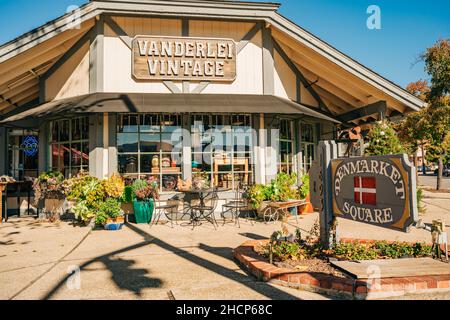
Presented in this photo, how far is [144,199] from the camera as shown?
28.2 ft

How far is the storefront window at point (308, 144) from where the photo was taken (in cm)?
1154

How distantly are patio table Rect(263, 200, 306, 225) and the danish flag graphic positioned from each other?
425cm

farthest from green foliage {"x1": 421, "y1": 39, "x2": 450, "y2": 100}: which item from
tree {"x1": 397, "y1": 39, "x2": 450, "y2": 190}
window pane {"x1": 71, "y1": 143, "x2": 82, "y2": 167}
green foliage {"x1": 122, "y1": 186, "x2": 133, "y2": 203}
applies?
window pane {"x1": 71, "y1": 143, "x2": 82, "y2": 167}

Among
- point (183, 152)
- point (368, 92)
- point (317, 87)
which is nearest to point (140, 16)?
point (183, 152)

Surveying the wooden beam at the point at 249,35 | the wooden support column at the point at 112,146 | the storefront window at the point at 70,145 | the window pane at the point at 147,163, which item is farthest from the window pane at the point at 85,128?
the wooden beam at the point at 249,35

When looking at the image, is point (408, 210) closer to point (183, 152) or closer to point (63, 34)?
point (183, 152)

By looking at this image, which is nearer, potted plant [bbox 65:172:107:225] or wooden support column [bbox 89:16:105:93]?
potted plant [bbox 65:172:107:225]

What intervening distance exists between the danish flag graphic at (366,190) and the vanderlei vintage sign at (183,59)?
6351mm

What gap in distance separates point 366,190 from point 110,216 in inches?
239

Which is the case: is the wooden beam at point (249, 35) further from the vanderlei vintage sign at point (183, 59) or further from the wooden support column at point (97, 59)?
the wooden support column at point (97, 59)

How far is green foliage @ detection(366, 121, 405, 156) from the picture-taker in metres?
8.77

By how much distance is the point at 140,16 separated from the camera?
30.5ft

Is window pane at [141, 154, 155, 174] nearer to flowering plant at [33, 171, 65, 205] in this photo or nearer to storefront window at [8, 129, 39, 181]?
flowering plant at [33, 171, 65, 205]
